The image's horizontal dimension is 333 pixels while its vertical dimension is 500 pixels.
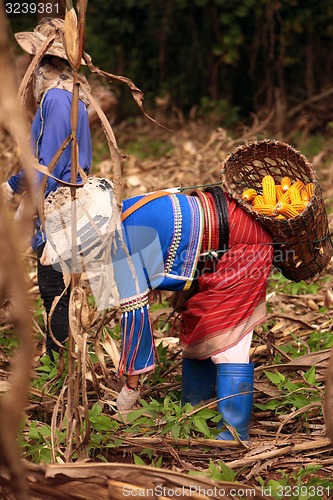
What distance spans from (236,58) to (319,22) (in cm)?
118

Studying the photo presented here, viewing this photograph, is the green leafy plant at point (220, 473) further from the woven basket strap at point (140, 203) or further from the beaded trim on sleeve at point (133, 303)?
the woven basket strap at point (140, 203)

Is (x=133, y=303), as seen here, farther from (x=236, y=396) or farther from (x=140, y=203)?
(x=236, y=396)

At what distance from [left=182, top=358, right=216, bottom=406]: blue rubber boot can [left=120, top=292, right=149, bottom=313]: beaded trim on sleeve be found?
47 centimetres

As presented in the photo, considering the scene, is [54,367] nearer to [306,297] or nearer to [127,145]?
[306,297]

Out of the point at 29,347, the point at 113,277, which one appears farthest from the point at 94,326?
the point at 29,347

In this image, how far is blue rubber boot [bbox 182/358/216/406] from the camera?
3336 mm

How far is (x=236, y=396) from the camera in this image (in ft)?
9.71

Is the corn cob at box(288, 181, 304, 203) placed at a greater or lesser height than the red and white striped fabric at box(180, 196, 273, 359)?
greater

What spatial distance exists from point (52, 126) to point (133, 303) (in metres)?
1.06

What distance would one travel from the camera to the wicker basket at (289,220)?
9.85ft

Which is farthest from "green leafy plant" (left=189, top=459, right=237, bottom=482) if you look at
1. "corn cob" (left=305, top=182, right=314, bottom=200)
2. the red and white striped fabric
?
"corn cob" (left=305, top=182, right=314, bottom=200)

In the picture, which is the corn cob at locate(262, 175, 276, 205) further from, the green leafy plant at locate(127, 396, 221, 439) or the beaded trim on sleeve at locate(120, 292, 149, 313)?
the green leafy plant at locate(127, 396, 221, 439)

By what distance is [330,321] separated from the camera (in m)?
4.07

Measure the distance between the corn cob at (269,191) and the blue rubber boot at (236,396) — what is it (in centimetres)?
65
